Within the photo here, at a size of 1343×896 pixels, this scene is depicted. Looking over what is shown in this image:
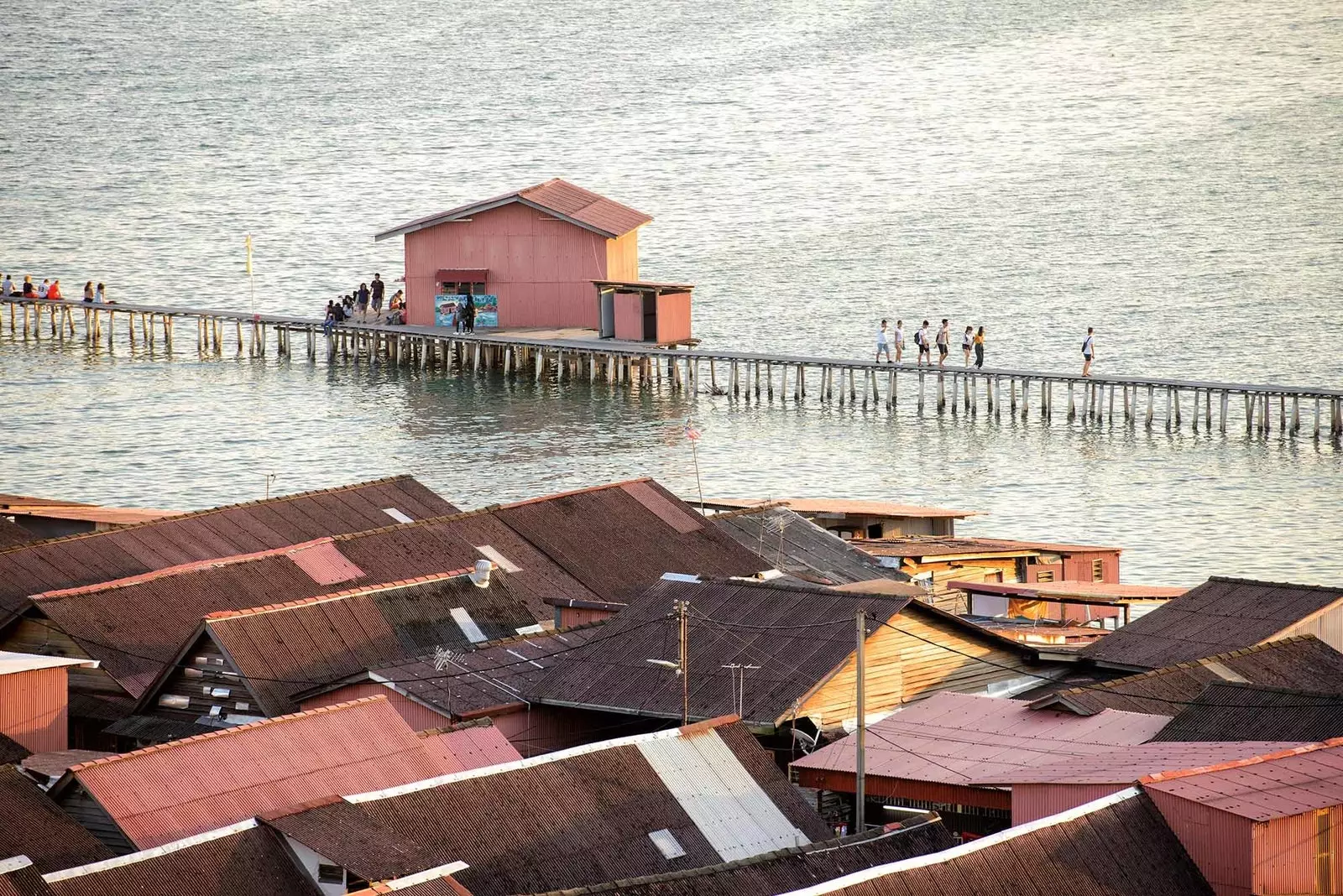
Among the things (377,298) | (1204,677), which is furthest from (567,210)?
(1204,677)

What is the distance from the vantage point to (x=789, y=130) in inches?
5340

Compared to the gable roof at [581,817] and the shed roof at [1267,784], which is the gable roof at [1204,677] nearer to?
the shed roof at [1267,784]

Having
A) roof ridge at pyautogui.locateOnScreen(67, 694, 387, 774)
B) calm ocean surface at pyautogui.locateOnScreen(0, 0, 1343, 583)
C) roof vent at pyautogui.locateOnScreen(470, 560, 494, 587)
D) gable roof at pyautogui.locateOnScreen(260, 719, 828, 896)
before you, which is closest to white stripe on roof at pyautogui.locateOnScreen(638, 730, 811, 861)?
gable roof at pyautogui.locateOnScreen(260, 719, 828, 896)

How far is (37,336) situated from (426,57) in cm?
8582

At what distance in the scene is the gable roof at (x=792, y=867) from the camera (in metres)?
18.3

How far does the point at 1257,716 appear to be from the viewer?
22.8m

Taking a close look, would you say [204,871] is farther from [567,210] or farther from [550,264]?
[550,264]

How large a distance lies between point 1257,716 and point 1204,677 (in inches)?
95.6

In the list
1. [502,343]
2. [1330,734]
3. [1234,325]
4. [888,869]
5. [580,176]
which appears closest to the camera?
[888,869]

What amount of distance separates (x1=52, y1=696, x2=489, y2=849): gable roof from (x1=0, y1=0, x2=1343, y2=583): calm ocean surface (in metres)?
24.5

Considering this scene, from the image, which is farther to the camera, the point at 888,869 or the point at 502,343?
the point at 502,343

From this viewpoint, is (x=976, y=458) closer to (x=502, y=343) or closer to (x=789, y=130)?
(x=502, y=343)

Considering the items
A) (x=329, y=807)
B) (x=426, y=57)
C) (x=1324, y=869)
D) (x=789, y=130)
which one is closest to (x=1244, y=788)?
A: (x=1324, y=869)

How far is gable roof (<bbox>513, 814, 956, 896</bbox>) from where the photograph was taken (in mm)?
18312
